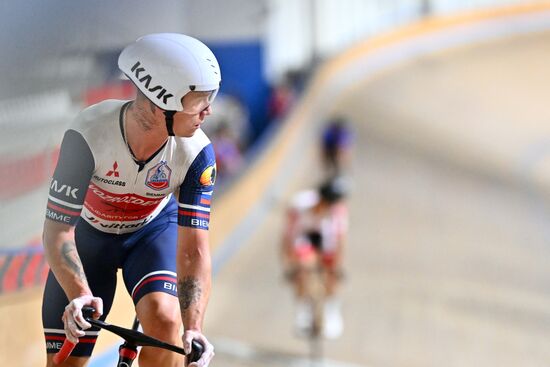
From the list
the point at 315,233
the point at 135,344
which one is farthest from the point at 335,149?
the point at 135,344

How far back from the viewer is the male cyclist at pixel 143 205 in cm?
122

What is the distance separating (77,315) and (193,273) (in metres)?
0.20

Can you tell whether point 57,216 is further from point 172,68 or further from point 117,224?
point 172,68

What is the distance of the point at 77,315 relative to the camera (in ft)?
4.06

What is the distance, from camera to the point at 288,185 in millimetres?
10023

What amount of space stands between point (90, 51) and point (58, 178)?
0.83 feet

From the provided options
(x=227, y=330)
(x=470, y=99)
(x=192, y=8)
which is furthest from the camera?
(x=470, y=99)

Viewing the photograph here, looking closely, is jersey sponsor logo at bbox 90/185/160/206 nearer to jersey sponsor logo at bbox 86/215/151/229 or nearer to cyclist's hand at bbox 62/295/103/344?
jersey sponsor logo at bbox 86/215/151/229

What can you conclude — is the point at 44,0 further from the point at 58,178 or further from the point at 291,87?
the point at 291,87

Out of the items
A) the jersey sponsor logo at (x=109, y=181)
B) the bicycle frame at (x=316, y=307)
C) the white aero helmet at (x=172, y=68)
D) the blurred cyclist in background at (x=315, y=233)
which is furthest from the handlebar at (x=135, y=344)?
the bicycle frame at (x=316, y=307)

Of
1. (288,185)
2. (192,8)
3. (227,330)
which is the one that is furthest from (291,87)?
(192,8)

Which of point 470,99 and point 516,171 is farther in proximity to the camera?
point 470,99

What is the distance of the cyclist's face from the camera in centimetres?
122

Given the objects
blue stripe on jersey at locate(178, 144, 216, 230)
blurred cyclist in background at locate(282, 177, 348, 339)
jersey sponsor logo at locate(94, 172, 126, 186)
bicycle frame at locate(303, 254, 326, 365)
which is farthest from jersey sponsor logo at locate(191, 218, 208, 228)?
bicycle frame at locate(303, 254, 326, 365)
